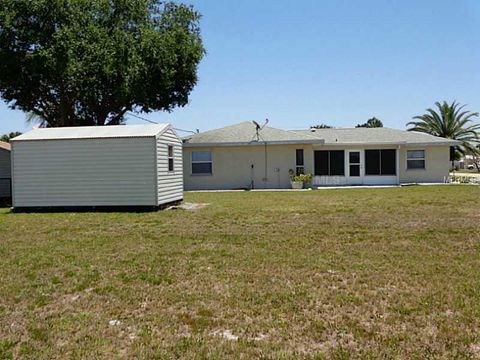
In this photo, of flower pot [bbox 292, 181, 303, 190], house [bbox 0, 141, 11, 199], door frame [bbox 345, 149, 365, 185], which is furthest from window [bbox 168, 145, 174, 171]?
door frame [bbox 345, 149, 365, 185]

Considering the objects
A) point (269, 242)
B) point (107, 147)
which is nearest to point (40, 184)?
point (107, 147)

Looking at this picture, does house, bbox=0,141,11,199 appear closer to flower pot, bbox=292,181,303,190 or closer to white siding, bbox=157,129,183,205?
white siding, bbox=157,129,183,205

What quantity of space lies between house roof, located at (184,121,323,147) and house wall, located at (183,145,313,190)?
16.1 inches

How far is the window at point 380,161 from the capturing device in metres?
24.8

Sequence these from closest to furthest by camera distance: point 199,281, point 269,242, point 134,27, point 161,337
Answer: point 161,337, point 199,281, point 269,242, point 134,27

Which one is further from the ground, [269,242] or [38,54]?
[38,54]

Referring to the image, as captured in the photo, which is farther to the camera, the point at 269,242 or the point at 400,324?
the point at 269,242

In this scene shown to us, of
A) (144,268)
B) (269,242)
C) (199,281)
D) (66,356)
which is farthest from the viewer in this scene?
(269,242)

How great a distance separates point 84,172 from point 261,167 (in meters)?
11.8

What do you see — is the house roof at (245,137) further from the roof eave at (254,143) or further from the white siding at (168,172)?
the white siding at (168,172)

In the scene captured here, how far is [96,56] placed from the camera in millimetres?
19000

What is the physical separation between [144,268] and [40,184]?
9.29 meters

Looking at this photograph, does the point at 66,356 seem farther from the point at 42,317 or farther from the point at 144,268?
the point at 144,268

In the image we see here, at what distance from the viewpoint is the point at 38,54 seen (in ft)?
60.4
